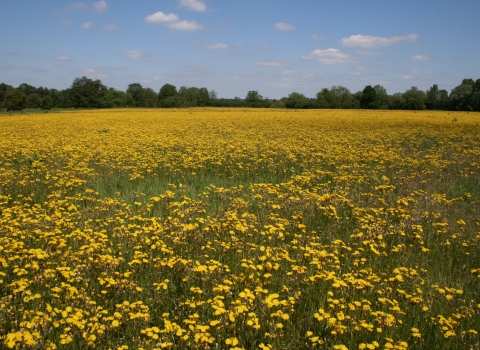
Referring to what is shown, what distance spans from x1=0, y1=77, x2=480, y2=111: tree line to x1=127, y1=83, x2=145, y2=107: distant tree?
3.68ft

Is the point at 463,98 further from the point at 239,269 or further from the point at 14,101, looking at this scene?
the point at 14,101

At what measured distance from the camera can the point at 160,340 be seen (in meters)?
3.56

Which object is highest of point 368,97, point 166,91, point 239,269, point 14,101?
point 166,91

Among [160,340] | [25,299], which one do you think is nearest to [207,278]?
[160,340]

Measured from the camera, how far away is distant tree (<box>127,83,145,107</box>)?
127812 mm

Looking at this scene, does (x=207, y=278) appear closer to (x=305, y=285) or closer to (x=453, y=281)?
(x=305, y=285)

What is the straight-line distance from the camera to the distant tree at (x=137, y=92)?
12781 centimetres

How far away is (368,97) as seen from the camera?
293ft

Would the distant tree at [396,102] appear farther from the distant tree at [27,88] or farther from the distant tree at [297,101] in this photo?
the distant tree at [27,88]

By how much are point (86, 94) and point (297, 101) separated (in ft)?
180

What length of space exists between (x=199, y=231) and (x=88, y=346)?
301 cm

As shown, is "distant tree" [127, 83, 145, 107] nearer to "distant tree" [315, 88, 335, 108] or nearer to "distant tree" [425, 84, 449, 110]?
"distant tree" [315, 88, 335, 108]

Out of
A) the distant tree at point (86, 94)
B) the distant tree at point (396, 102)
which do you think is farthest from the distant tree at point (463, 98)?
the distant tree at point (86, 94)

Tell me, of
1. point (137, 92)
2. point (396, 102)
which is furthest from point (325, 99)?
point (137, 92)
